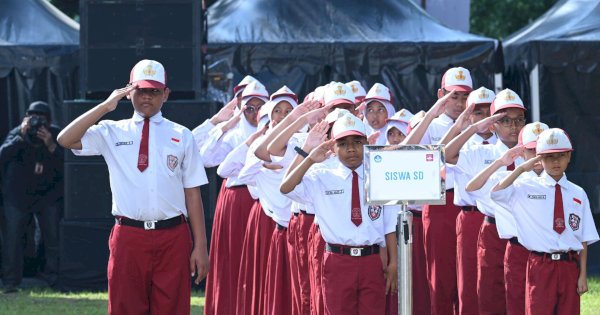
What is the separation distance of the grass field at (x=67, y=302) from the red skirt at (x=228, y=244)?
3.61 feet

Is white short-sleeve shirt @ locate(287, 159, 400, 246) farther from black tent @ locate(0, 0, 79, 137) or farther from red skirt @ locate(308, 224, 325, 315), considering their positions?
black tent @ locate(0, 0, 79, 137)

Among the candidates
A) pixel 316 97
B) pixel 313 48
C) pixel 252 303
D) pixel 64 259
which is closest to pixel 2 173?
pixel 64 259

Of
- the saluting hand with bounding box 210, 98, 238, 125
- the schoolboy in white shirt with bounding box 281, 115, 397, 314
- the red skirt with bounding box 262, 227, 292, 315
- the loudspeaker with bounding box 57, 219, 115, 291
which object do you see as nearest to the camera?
the schoolboy in white shirt with bounding box 281, 115, 397, 314

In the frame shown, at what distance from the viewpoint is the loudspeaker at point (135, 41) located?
1371cm

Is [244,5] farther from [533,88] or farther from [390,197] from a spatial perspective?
[390,197]

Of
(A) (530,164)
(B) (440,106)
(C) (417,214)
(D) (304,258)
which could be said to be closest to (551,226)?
(A) (530,164)

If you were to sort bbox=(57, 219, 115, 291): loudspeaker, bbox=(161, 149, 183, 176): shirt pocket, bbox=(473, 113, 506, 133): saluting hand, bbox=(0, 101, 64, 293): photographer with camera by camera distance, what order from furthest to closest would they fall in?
bbox=(0, 101, 64, 293): photographer with camera, bbox=(57, 219, 115, 291): loudspeaker, bbox=(473, 113, 506, 133): saluting hand, bbox=(161, 149, 183, 176): shirt pocket

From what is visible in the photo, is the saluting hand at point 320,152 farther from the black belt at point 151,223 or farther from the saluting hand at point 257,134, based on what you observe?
the saluting hand at point 257,134

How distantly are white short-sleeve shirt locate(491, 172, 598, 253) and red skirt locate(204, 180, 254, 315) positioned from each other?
3068 millimetres

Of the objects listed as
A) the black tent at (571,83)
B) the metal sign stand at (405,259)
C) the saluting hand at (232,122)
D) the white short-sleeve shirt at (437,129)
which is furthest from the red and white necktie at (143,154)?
the black tent at (571,83)

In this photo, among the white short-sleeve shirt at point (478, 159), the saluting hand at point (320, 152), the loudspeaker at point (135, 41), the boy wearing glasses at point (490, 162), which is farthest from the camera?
the loudspeaker at point (135, 41)

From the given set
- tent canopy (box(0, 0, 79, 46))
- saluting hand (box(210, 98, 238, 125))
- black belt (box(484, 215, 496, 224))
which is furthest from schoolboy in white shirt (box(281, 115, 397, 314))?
tent canopy (box(0, 0, 79, 46))

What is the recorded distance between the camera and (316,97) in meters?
11.0

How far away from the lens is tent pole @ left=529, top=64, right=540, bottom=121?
15.8 meters
